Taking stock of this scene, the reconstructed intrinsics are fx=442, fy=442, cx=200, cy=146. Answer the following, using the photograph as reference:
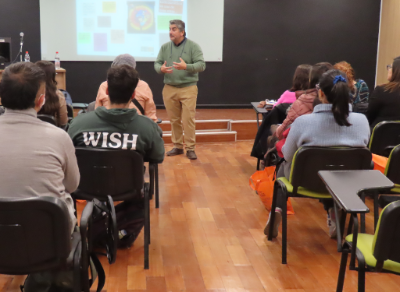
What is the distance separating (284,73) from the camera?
8172 mm

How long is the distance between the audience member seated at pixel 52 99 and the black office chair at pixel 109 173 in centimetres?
112

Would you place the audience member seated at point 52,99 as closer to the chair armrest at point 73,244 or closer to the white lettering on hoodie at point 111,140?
the white lettering on hoodie at point 111,140

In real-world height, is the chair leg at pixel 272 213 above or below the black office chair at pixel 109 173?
below

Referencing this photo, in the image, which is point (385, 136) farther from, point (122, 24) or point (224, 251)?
point (122, 24)

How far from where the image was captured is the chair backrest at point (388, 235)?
149 cm

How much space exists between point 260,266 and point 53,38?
241 inches

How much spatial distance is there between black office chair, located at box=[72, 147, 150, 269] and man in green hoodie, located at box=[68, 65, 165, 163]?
0.10 meters

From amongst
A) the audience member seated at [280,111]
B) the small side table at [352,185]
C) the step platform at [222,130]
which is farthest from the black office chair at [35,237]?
the step platform at [222,130]

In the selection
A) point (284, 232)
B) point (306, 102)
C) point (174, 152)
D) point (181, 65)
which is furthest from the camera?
point (174, 152)

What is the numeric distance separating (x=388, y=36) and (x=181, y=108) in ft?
15.0

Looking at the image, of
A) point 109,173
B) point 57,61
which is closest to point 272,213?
point 109,173

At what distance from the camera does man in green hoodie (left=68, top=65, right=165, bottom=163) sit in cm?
243

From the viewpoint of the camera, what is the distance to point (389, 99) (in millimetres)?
3439

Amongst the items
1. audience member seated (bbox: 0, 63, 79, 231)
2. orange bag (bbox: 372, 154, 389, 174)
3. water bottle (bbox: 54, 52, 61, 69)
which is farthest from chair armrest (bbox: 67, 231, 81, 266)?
water bottle (bbox: 54, 52, 61, 69)
